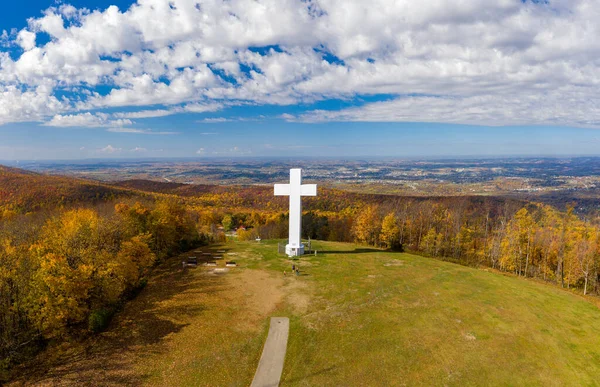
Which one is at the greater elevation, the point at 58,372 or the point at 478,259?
the point at 58,372

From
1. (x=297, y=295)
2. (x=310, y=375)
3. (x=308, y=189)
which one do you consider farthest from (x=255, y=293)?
(x=308, y=189)

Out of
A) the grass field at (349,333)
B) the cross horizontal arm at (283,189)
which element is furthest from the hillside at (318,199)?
the grass field at (349,333)

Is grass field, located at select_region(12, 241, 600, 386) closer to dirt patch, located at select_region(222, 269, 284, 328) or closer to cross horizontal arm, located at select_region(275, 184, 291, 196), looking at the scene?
dirt patch, located at select_region(222, 269, 284, 328)

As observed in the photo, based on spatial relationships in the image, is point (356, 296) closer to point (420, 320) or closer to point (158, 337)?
point (420, 320)

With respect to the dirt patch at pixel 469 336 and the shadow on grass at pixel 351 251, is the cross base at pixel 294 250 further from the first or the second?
the dirt patch at pixel 469 336

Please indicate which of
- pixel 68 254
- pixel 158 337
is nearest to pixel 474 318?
pixel 158 337

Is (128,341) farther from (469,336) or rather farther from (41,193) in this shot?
(41,193)

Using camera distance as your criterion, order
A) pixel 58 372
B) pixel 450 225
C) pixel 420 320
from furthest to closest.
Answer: pixel 450 225 → pixel 420 320 → pixel 58 372
